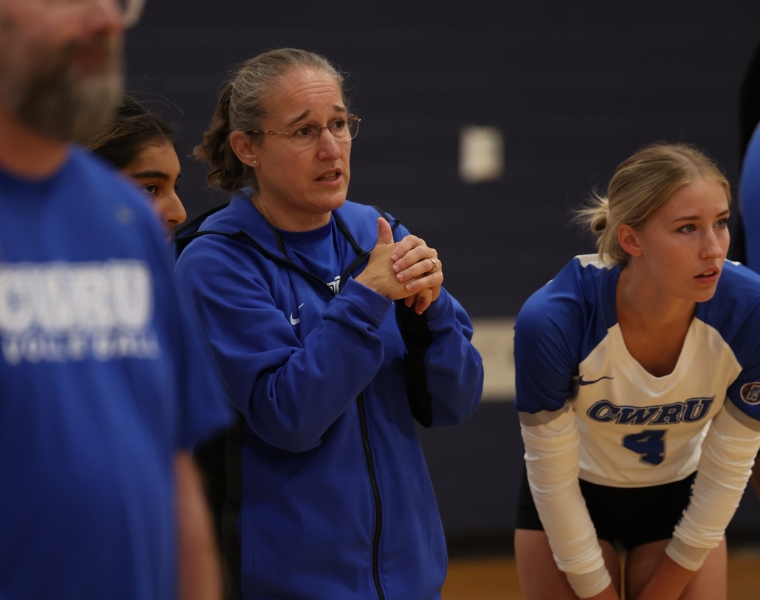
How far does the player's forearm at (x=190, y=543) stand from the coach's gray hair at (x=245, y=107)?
1122mm

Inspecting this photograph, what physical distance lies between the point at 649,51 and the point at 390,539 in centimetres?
371

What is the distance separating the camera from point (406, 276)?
1975 mm

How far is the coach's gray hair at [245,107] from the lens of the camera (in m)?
2.18

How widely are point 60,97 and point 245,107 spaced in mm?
1161

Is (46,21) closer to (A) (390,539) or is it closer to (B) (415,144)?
(A) (390,539)

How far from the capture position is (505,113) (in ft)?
16.1

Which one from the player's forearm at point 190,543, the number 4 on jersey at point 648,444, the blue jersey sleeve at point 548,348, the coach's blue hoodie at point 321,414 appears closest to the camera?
the player's forearm at point 190,543

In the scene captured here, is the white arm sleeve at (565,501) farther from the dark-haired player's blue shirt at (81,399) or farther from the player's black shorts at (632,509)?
the dark-haired player's blue shirt at (81,399)

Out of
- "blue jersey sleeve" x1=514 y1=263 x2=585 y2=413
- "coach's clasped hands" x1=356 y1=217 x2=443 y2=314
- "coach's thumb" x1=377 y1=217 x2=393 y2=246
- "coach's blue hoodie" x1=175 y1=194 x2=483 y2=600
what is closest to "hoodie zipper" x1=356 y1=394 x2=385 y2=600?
"coach's blue hoodie" x1=175 y1=194 x2=483 y2=600

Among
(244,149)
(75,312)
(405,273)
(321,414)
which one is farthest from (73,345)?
(244,149)

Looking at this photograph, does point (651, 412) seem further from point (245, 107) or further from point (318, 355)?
point (245, 107)

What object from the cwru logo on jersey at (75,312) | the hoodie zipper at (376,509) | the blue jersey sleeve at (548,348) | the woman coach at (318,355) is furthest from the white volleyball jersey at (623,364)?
the cwru logo on jersey at (75,312)

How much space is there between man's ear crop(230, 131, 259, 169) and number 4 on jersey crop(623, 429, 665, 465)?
1.19 m

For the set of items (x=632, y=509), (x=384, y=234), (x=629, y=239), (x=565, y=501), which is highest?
(x=384, y=234)
